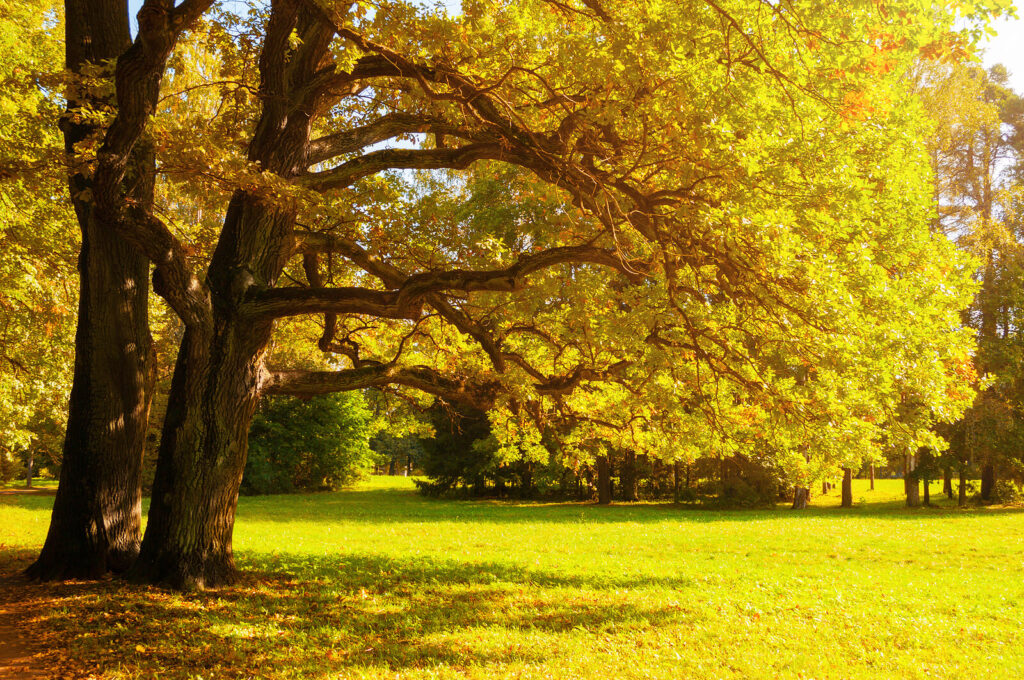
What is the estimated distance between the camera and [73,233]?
14.3 m

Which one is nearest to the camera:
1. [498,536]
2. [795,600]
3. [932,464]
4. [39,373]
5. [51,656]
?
[51,656]

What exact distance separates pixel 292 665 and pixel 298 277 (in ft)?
29.9

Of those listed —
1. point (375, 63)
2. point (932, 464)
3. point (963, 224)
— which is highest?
point (963, 224)

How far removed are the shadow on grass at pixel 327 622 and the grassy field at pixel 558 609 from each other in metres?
0.03

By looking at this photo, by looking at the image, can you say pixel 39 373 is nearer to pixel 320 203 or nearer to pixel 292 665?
pixel 320 203

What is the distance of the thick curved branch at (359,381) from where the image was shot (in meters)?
10.6

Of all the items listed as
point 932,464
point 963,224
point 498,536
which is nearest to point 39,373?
point 498,536

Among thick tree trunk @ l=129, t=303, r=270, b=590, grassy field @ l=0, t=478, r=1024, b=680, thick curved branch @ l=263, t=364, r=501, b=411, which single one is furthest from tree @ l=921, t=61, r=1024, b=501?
thick tree trunk @ l=129, t=303, r=270, b=590

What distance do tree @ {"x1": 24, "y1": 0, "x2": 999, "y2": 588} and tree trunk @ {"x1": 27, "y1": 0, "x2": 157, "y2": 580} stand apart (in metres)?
0.98

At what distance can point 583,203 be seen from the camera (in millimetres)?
10180

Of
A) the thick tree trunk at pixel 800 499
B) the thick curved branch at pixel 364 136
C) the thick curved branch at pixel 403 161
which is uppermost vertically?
the thick curved branch at pixel 364 136

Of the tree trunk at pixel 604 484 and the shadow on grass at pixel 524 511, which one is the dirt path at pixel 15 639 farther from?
the tree trunk at pixel 604 484

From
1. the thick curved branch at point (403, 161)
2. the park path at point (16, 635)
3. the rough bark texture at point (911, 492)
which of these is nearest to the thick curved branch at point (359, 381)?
the thick curved branch at point (403, 161)

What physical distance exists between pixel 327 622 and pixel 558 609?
3.40 meters
